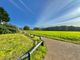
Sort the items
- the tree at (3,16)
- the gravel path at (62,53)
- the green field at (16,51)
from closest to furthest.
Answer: the green field at (16,51) → the gravel path at (62,53) → the tree at (3,16)

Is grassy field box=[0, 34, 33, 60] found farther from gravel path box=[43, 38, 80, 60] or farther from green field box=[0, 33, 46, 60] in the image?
gravel path box=[43, 38, 80, 60]

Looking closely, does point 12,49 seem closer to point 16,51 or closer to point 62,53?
point 16,51

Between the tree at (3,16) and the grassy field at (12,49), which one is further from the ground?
the tree at (3,16)

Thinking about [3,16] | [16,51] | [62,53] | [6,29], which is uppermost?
[3,16]

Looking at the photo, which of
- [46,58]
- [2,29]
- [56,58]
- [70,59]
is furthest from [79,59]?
[2,29]

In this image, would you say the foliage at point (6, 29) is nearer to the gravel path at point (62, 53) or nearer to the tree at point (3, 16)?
the gravel path at point (62, 53)

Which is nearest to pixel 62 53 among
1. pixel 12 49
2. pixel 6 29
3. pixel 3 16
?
pixel 12 49

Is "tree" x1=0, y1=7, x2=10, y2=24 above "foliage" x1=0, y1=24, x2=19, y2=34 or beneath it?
above

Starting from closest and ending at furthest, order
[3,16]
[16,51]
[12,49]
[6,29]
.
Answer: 1. [16,51]
2. [12,49]
3. [6,29]
4. [3,16]

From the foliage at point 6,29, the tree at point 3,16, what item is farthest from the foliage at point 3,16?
the foliage at point 6,29

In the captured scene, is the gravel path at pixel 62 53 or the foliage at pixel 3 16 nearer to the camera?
the gravel path at pixel 62 53

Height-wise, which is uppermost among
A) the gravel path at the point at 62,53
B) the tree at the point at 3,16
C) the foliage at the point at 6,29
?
the tree at the point at 3,16

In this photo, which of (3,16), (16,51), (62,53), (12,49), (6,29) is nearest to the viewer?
(62,53)

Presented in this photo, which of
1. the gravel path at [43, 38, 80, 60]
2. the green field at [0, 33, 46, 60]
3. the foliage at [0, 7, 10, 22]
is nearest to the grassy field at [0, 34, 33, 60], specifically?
the green field at [0, 33, 46, 60]
